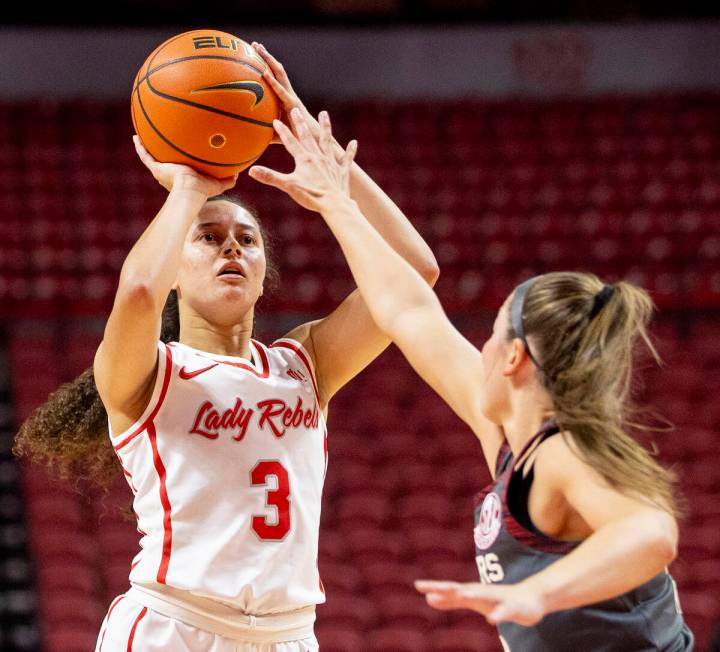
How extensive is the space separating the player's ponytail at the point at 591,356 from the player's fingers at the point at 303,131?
0.72 meters

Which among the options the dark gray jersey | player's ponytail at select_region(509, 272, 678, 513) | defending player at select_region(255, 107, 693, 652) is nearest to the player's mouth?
defending player at select_region(255, 107, 693, 652)

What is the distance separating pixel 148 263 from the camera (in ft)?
8.37

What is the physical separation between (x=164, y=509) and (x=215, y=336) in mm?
502

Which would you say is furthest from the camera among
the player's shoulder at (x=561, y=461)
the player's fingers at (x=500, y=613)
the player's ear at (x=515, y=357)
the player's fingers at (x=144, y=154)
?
the player's fingers at (x=144, y=154)

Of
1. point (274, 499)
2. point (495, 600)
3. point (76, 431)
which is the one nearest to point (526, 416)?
point (495, 600)

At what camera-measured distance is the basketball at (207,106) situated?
9.05 ft

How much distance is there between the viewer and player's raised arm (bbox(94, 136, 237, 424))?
253 centimetres

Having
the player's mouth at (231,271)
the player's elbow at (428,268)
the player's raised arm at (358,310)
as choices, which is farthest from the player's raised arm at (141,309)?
the player's elbow at (428,268)

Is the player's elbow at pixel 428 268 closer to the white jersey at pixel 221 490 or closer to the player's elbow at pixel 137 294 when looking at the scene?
the white jersey at pixel 221 490

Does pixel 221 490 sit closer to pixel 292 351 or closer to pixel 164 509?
pixel 164 509

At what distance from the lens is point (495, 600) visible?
174cm

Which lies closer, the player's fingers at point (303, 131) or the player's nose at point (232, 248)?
the player's fingers at point (303, 131)

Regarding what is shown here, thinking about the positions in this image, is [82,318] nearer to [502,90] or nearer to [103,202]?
[103,202]

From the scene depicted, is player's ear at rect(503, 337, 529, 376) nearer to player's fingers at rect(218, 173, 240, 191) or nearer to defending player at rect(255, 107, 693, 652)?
defending player at rect(255, 107, 693, 652)
